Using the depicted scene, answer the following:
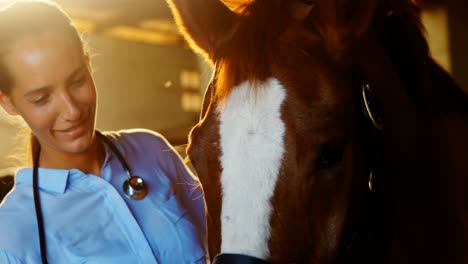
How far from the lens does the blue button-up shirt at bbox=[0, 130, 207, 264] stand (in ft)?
4.76

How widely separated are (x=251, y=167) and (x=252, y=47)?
28cm

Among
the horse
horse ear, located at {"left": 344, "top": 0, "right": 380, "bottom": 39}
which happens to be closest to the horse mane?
the horse

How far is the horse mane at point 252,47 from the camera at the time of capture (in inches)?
45.4

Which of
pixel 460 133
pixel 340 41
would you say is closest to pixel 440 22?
pixel 460 133

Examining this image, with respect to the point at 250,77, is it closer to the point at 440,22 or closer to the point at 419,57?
the point at 419,57

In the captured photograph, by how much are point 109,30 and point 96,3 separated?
115 centimetres

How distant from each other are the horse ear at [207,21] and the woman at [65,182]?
1.10 ft

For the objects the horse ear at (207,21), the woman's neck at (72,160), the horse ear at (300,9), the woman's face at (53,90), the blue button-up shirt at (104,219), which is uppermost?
the horse ear at (300,9)

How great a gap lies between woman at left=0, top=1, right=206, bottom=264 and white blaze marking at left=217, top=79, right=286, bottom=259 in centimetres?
44

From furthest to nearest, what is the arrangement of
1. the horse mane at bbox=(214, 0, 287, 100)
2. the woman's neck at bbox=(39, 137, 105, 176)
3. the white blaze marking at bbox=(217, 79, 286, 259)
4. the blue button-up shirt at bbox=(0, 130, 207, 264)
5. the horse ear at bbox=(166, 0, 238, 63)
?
the woman's neck at bbox=(39, 137, 105, 176) → the blue button-up shirt at bbox=(0, 130, 207, 264) → the horse ear at bbox=(166, 0, 238, 63) → the horse mane at bbox=(214, 0, 287, 100) → the white blaze marking at bbox=(217, 79, 286, 259)

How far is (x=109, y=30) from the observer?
21.2ft

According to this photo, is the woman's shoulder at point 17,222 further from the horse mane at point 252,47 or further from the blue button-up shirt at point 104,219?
the horse mane at point 252,47

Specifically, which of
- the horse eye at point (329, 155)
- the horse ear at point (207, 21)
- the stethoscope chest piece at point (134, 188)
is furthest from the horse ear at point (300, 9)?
the stethoscope chest piece at point (134, 188)

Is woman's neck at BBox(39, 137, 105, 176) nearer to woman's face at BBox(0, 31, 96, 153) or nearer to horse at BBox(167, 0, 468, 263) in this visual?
woman's face at BBox(0, 31, 96, 153)
